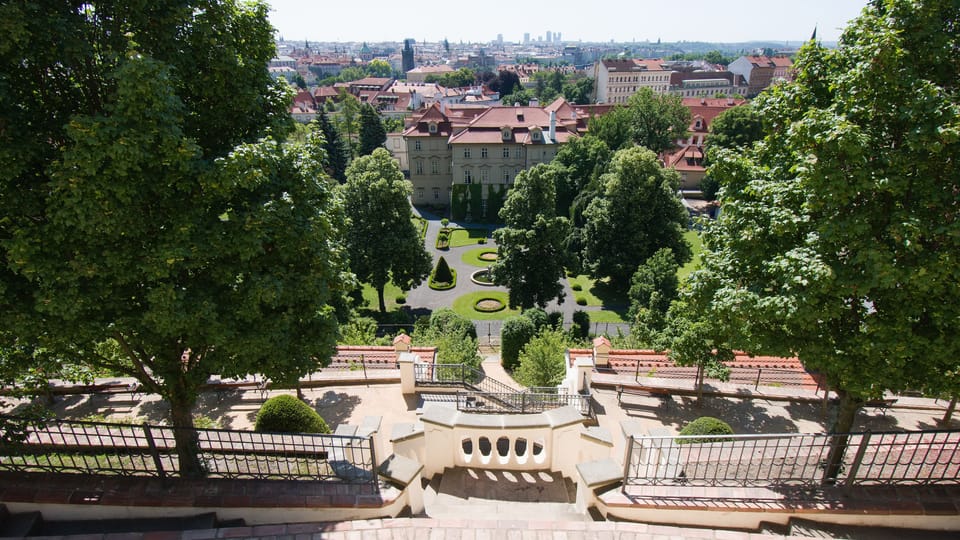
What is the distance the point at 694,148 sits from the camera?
62312 millimetres

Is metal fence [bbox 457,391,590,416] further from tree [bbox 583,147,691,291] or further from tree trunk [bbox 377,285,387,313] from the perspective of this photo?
tree [bbox 583,147,691,291]

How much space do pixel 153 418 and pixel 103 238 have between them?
331 inches

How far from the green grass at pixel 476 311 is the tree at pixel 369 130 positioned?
43.2 metres

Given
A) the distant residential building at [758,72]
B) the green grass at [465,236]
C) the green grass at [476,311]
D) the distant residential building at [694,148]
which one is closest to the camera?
→ the green grass at [476,311]

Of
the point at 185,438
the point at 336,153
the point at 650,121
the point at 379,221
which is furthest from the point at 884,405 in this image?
the point at 336,153

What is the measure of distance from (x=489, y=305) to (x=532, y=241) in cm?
873

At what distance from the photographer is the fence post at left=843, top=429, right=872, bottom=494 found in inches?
332

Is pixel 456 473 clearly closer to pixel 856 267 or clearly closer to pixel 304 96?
pixel 856 267

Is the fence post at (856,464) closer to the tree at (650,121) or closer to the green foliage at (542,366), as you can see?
the green foliage at (542,366)

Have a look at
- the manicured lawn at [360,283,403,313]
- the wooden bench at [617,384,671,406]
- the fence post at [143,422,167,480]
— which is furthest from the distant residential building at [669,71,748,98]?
the fence post at [143,422,167,480]

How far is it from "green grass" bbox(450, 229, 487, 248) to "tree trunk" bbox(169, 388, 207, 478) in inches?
1581

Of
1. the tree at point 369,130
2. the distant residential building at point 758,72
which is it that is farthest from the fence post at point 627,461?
the distant residential building at point 758,72

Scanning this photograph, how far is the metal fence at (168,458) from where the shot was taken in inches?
356

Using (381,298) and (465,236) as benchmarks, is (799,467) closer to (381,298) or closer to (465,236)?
(381,298)
